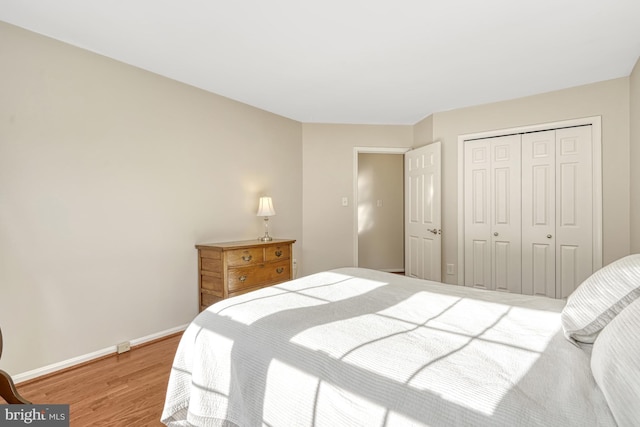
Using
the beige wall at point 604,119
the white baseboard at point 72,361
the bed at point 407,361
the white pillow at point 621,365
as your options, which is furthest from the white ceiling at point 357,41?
the white baseboard at point 72,361

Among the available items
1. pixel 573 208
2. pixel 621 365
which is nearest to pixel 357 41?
pixel 621 365

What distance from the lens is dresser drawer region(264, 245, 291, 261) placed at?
3.35 metres

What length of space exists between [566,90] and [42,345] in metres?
4.86

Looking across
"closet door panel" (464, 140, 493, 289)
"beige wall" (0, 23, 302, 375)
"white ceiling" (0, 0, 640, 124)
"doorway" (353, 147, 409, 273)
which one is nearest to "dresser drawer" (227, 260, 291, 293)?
"beige wall" (0, 23, 302, 375)

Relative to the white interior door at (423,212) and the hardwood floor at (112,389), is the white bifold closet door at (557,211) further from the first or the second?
the hardwood floor at (112,389)

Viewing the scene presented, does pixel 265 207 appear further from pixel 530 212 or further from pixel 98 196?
pixel 530 212

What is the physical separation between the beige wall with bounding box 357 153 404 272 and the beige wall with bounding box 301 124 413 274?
126 centimetres

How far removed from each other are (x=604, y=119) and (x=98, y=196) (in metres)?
4.40

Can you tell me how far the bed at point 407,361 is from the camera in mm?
823

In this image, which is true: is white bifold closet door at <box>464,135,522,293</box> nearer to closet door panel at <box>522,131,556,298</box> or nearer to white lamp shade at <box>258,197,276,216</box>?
closet door panel at <box>522,131,556,298</box>

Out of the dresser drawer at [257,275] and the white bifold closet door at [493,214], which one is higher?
the white bifold closet door at [493,214]

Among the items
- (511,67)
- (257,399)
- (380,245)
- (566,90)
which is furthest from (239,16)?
(380,245)

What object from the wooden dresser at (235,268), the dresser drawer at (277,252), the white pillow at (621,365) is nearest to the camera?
the white pillow at (621,365)

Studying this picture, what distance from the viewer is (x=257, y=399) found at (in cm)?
117
